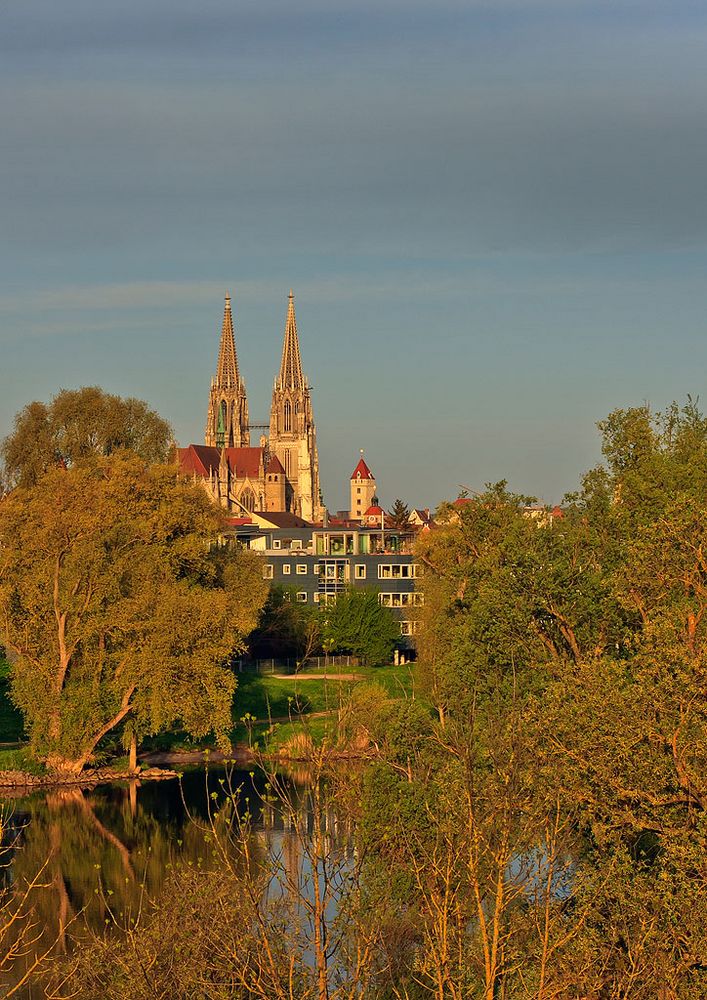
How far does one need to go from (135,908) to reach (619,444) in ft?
84.4

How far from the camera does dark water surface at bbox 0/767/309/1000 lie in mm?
40812

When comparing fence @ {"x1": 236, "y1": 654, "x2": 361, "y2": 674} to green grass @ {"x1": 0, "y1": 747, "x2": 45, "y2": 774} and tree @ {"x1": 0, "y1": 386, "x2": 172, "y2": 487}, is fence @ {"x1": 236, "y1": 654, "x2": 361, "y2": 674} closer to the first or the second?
tree @ {"x1": 0, "y1": 386, "x2": 172, "y2": 487}

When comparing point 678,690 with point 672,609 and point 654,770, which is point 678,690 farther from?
point 672,609

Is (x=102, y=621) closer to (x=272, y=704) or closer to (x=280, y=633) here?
(x=272, y=704)

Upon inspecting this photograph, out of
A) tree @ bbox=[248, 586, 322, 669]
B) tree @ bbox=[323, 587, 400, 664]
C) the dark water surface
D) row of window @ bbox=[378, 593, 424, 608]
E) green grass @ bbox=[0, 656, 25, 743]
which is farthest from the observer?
row of window @ bbox=[378, 593, 424, 608]

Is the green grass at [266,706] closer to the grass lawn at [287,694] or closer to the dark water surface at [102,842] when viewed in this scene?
the grass lawn at [287,694]

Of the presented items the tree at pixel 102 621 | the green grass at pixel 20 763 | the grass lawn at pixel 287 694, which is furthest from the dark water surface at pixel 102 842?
the grass lawn at pixel 287 694

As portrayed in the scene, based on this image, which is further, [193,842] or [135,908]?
[193,842]

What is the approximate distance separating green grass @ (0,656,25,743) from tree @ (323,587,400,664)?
2712cm

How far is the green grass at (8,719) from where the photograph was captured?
69.5m

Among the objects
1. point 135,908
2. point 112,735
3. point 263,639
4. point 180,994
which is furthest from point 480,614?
point 263,639

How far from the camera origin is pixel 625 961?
78.8 feet

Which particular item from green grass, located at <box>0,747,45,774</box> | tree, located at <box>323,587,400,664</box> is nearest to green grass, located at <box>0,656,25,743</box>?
green grass, located at <box>0,747,45,774</box>

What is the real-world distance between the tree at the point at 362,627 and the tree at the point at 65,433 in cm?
1820
